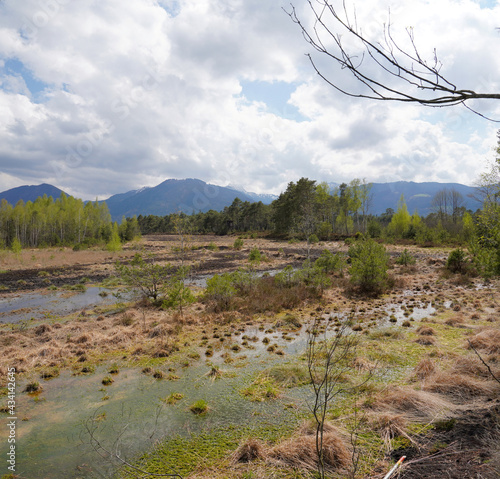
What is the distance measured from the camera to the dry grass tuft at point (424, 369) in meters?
6.43

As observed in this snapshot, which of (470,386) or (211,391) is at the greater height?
(470,386)

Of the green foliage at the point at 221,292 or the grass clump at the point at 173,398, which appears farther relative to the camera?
the green foliage at the point at 221,292

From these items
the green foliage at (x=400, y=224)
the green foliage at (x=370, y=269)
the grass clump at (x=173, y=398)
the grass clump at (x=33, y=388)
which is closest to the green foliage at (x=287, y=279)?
the green foliage at (x=370, y=269)

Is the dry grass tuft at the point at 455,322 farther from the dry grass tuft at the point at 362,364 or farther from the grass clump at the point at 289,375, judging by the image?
the grass clump at the point at 289,375

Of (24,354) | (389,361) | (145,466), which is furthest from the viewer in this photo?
(24,354)

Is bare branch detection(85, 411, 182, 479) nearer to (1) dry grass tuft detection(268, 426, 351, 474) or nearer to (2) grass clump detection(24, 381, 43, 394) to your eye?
(1) dry grass tuft detection(268, 426, 351, 474)

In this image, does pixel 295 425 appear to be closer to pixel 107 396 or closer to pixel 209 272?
pixel 107 396

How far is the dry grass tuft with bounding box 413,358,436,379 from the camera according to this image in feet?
21.1

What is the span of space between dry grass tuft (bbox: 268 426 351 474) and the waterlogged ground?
0.48ft

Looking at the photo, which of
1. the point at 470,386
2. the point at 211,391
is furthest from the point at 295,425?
the point at 470,386

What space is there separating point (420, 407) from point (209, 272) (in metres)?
22.0

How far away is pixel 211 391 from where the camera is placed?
251 inches

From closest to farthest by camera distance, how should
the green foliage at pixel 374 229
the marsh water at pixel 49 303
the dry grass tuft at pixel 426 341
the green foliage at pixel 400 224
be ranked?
the dry grass tuft at pixel 426 341 < the marsh water at pixel 49 303 < the green foliage at pixel 374 229 < the green foliage at pixel 400 224

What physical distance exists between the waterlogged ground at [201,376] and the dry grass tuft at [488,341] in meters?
0.07
